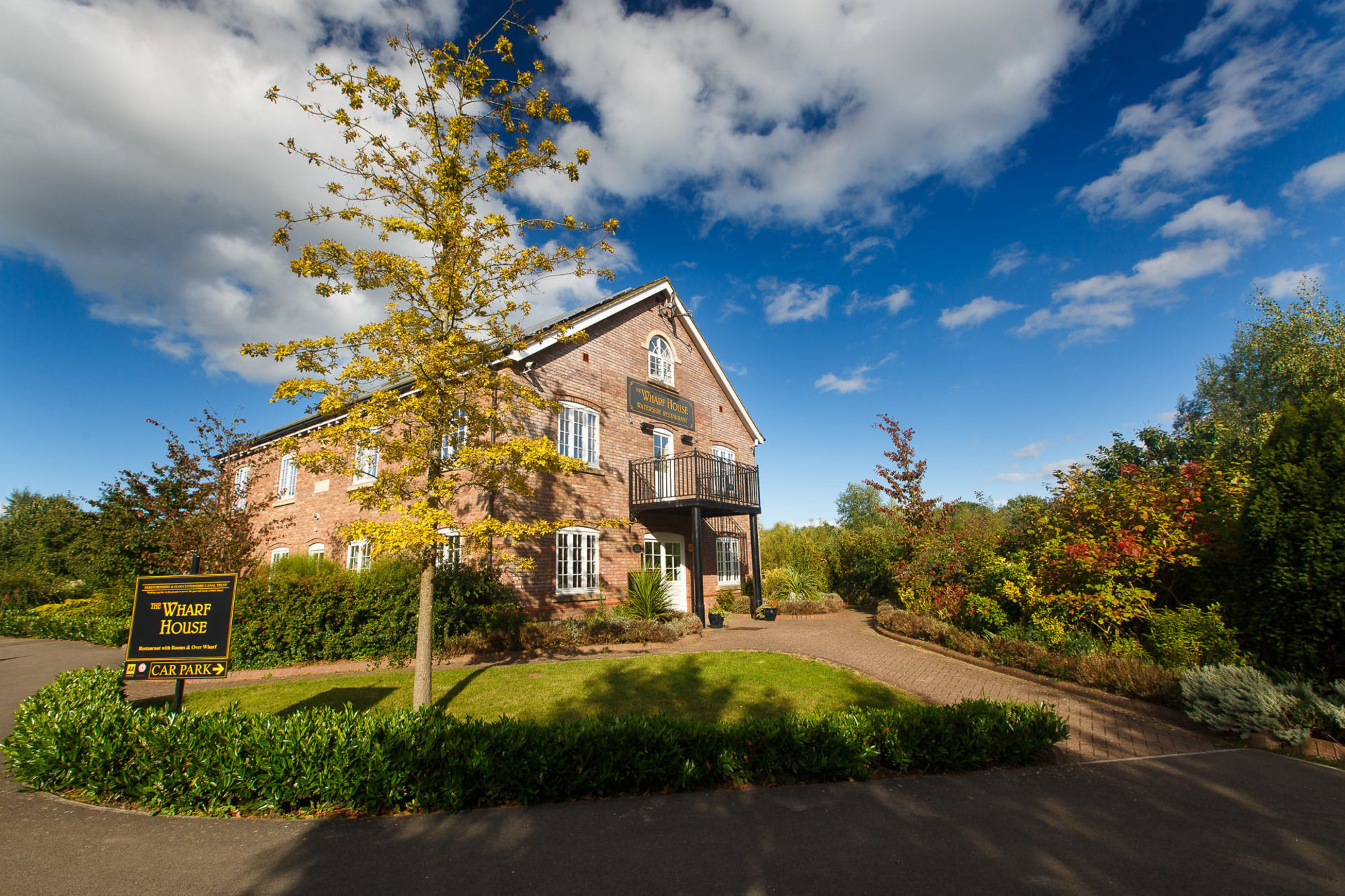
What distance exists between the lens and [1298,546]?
6191 millimetres

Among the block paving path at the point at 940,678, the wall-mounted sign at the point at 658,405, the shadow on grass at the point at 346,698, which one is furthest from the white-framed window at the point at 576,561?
the shadow on grass at the point at 346,698

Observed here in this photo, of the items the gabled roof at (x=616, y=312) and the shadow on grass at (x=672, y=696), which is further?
the gabled roof at (x=616, y=312)

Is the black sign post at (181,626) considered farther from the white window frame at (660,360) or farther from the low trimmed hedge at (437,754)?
the white window frame at (660,360)

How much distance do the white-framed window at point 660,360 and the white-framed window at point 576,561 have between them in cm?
584

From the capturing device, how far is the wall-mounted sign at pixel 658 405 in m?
16.7

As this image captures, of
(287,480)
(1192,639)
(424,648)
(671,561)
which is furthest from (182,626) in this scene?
(287,480)

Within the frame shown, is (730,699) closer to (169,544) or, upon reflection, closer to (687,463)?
(687,463)

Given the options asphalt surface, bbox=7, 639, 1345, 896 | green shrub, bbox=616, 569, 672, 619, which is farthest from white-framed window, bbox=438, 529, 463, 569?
asphalt surface, bbox=7, 639, 1345, 896

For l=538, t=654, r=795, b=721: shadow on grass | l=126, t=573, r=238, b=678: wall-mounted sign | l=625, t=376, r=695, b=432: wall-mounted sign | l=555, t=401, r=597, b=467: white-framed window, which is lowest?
l=538, t=654, r=795, b=721: shadow on grass

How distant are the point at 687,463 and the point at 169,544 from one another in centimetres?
1316

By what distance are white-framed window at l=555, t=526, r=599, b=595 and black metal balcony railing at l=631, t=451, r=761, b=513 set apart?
6.22 feet

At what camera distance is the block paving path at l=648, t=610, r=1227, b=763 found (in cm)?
584

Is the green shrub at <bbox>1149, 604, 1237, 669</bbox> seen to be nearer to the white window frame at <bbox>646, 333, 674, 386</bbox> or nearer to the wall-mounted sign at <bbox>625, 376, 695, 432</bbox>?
the wall-mounted sign at <bbox>625, 376, 695, 432</bbox>

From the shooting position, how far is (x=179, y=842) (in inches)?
160
